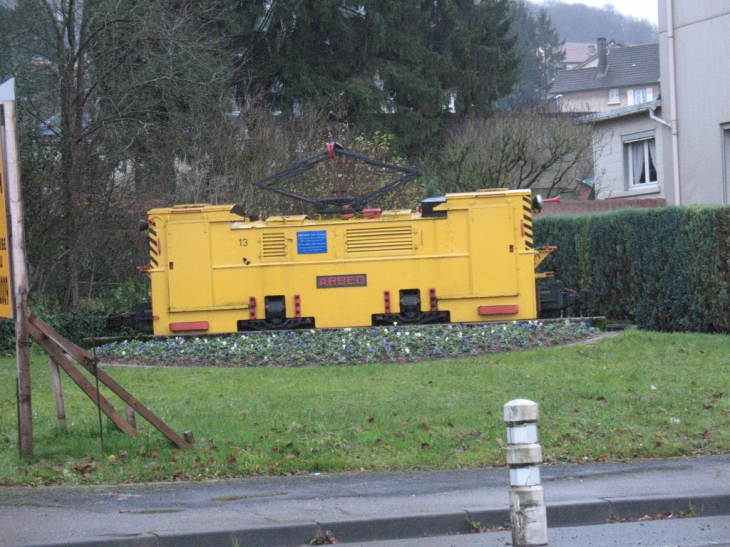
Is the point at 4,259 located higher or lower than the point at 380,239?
lower

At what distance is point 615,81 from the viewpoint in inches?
3322

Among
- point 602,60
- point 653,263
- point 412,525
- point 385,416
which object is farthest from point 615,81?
point 412,525

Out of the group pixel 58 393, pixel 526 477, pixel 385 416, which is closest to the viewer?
pixel 526 477

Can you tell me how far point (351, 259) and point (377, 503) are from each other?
32.8 feet

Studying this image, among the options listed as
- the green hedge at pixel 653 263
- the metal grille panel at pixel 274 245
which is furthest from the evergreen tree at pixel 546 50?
the metal grille panel at pixel 274 245

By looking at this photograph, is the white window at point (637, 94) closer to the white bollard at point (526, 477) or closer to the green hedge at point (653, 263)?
the green hedge at point (653, 263)

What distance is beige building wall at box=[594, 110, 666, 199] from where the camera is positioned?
86.4 ft

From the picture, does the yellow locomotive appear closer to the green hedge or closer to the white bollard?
the green hedge

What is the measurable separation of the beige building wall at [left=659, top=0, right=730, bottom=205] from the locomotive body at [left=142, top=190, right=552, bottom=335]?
9.31 metres

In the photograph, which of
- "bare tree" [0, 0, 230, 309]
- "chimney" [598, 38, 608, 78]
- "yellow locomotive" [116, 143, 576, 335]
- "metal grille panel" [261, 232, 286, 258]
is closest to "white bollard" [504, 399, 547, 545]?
"yellow locomotive" [116, 143, 576, 335]

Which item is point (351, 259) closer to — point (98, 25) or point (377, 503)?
point (98, 25)

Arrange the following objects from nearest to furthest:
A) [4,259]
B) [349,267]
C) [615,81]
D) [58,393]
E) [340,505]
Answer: [340,505], [4,259], [58,393], [349,267], [615,81]

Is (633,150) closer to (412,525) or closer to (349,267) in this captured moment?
(349,267)

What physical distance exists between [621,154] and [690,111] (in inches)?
141
